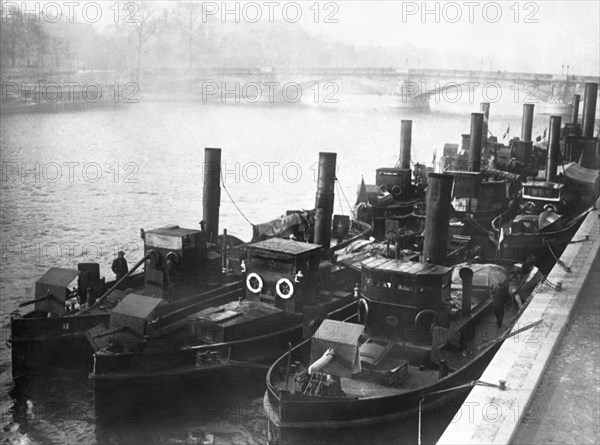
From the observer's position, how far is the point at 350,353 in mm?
10547

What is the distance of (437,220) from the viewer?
16594mm

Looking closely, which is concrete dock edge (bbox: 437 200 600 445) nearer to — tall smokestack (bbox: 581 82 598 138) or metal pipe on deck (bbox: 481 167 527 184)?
metal pipe on deck (bbox: 481 167 527 184)

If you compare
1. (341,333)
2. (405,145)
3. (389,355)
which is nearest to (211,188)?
(389,355)

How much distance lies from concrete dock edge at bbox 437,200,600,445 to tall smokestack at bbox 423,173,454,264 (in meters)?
2.76

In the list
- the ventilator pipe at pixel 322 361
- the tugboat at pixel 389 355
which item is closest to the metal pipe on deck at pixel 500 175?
the tugboat at pixel 389 355

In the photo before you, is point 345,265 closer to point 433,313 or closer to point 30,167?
point 433,313

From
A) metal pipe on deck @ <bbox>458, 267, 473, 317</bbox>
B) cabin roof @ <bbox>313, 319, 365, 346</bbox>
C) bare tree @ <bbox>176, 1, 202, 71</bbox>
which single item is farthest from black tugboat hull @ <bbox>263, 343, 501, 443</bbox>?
bare tree @ <bbox>176, 1, 202, 71</bbox>

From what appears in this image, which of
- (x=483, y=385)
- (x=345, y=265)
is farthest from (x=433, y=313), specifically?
(x=345, y=265)

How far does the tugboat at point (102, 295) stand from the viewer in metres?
15.3

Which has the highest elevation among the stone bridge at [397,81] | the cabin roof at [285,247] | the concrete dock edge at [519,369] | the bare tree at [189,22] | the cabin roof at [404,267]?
the bare tree at [189,22]

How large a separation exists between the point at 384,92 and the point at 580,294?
75064mm

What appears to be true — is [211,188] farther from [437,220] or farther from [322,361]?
[322,361]

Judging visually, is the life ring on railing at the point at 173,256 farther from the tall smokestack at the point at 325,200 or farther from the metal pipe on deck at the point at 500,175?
the metal pipe on deck at the point at 500,175

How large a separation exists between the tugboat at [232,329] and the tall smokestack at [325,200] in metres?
3.28
